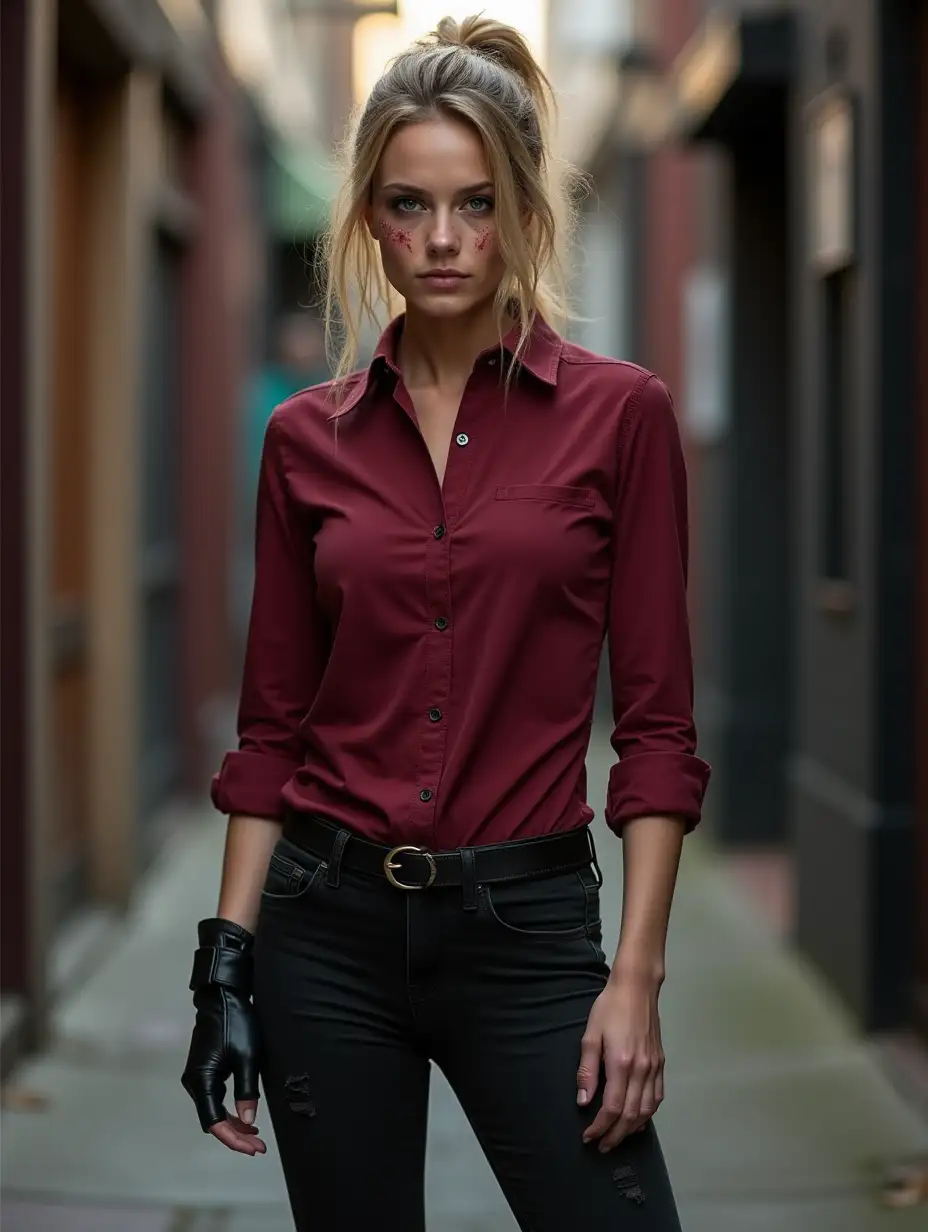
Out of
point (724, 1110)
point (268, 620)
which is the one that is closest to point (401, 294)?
point (268, 620)

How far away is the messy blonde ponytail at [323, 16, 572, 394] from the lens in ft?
7.38

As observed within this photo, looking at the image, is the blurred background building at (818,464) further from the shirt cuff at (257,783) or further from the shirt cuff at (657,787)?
the shirt cuff at (657,787)

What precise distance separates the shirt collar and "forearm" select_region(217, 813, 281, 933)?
0.51m

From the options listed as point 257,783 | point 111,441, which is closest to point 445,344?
point 257,783

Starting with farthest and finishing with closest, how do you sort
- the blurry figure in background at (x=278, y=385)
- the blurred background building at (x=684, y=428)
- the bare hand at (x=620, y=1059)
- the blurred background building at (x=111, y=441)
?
the blurry figure in background at (x=278, y=385)
the blurred background building at (x=684, y=428)
the blurred background building at (x=111, y=441)
the bare hand at (x=620, y=1059)

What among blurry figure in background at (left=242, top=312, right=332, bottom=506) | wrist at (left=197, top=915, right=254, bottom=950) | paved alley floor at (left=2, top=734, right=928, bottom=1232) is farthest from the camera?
blurry figure in background at (left=242, top=312, right=332, bottom=506)

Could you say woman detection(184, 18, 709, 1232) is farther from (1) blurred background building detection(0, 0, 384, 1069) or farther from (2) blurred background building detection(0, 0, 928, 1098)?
(1) blurred background building detection(0, 0, 384, 1069)

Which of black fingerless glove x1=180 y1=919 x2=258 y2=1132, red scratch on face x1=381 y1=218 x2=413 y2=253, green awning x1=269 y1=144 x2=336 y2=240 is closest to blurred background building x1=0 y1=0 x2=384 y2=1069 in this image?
red scratch on face x1=381 y1=218 x2=413 y2=253

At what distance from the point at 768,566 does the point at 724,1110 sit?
412 cm

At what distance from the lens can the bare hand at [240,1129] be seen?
2316 millimetres

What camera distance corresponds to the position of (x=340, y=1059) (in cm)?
225

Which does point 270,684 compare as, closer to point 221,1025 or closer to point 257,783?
point 257,783

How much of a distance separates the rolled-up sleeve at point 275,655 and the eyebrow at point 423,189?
12.4 inches

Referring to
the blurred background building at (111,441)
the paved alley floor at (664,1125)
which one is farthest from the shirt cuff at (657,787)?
the paved alley floor at (664,1125)
